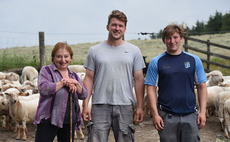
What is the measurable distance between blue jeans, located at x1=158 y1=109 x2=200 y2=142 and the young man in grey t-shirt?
0.42 metres

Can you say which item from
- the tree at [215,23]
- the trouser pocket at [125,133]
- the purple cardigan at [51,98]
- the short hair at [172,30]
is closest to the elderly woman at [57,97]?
the purple cardigan at [51,98]

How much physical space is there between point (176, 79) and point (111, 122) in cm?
99

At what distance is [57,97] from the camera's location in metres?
3.37

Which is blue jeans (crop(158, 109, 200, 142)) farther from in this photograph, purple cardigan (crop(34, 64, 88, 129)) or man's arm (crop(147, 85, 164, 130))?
purple cardigan (crop(34, 64, 88, 129))

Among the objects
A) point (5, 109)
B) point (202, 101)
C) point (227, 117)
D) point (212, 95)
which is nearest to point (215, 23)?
point (212, 95)

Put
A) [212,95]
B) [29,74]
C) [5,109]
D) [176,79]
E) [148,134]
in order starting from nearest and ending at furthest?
[176,79], [148,134], [5,109], [212,95], [29,74]

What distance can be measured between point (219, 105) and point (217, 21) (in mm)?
64480

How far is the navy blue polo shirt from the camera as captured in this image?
3295 millimetres

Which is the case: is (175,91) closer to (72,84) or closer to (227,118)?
(72,84)

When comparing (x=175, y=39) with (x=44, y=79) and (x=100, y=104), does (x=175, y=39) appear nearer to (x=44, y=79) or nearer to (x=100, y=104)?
(x=100, y=104)

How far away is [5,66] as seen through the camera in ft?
44.5

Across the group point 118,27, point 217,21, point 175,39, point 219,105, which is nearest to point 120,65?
point 118,27

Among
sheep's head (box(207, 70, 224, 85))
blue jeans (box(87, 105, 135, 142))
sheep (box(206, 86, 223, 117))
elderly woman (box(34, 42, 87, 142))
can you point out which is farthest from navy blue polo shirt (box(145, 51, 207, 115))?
sheep's head (box(207, 70, 224, 85))

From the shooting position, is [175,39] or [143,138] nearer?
[175,39]
